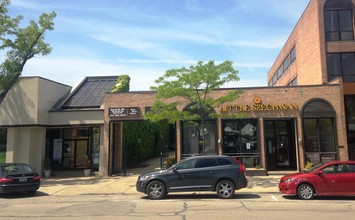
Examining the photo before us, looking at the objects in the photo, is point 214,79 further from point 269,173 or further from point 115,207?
point 115,207

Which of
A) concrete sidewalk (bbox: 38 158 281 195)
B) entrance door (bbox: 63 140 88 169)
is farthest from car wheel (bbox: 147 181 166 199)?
entrance door (bbox: 63 140 88 169)

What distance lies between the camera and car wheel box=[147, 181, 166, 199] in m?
13.1

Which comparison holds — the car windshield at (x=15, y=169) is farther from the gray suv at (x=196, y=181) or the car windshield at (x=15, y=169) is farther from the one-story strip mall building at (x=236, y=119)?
the one-story strip mall building at (x=236, y=119)

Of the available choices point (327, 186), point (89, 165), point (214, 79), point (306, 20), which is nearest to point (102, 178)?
point (89, 165)

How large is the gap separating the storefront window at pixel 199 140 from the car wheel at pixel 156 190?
26.2ft

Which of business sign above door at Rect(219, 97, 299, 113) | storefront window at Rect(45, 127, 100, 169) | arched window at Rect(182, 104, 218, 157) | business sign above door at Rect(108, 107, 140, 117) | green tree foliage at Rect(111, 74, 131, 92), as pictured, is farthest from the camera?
green tree foliage at Rect(111, 74, 131, 92)

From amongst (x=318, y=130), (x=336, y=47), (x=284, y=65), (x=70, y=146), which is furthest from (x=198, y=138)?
(x=284, y=65)

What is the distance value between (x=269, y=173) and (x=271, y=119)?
323 cm

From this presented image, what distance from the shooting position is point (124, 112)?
71.0 ft

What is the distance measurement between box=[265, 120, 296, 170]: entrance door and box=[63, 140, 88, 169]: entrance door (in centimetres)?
1241

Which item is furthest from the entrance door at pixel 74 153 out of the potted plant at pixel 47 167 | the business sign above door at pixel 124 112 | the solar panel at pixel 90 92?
the business sign above door at pixel 124 112

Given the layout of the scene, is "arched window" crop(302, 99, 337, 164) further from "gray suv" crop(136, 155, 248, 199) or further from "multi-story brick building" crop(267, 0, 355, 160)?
"gray suv" crop(136, 155, 248, 199)

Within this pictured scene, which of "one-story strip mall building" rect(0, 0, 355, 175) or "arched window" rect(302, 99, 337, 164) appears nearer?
"arched window" rect(302, 99, 337, 164)

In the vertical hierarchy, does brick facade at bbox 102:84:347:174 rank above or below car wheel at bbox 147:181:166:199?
above
